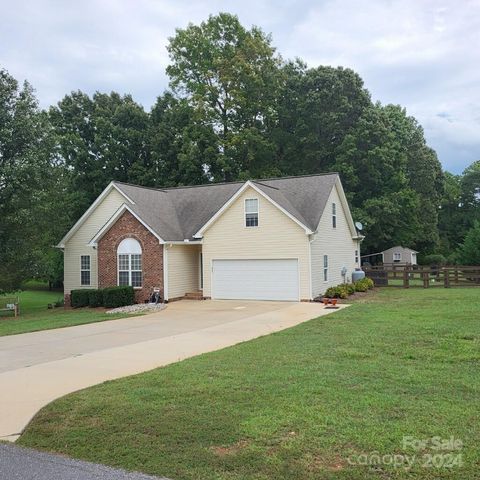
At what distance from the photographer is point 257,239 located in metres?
22.7

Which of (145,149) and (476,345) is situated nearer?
(476,345)

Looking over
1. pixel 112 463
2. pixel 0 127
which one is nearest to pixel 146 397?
pixel 112 463

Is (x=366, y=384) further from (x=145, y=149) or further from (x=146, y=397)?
(x=145, y=149)

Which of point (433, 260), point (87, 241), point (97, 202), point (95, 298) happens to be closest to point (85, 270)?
point (87, 241)

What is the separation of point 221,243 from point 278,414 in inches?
714

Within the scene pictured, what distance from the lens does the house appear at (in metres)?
22.3

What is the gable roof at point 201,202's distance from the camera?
76.0ft

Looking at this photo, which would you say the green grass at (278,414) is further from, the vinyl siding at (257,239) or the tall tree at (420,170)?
the tall tree at (420,170)

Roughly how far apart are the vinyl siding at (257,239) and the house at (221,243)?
0.15 feet

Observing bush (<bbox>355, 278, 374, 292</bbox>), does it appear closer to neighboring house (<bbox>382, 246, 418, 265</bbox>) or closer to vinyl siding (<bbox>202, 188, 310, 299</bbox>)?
vinyl siding (<bbox>202, 188, 310, 299</bbox>)

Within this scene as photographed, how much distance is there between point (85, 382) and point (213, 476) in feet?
13.5

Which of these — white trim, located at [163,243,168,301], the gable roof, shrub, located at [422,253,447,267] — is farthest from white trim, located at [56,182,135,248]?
shrub, located at [422,253,447,267]

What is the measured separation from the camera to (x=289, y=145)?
Result: 41.0 m

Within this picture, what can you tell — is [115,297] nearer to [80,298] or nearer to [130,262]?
[80,298]
